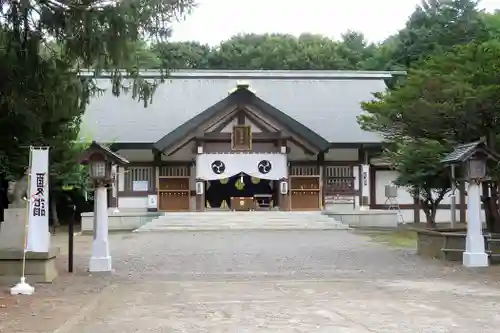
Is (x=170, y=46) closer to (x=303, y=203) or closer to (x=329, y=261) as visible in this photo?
(x=329, y=261)

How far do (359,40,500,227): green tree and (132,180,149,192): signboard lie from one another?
13.1 meters

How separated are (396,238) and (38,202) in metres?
11.8

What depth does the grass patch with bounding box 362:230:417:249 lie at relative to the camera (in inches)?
632

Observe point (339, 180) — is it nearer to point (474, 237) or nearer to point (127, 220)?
point (127, 220)

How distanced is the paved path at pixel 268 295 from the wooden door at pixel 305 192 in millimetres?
10868

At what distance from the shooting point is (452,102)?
1193 centimetres

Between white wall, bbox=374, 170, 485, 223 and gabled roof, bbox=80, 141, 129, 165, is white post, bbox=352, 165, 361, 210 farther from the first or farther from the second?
gabled roof, bbox=80, 141, 129, 165

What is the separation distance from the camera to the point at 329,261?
12180mm

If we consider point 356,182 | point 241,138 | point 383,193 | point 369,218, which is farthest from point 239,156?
point 383,193

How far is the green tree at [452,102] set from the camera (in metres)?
11.7

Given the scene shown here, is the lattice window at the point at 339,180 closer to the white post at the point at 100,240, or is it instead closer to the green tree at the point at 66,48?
the white post at the point at 100,240

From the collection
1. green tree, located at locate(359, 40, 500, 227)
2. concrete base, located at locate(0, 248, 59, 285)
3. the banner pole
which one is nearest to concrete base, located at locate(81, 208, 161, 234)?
green tree, located at locate(359, 40, 500, 227)

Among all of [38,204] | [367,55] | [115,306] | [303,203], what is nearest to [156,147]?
[303,203]

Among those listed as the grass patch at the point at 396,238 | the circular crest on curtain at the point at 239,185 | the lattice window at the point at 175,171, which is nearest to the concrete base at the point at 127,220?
the lattice window at the point at 175,171
